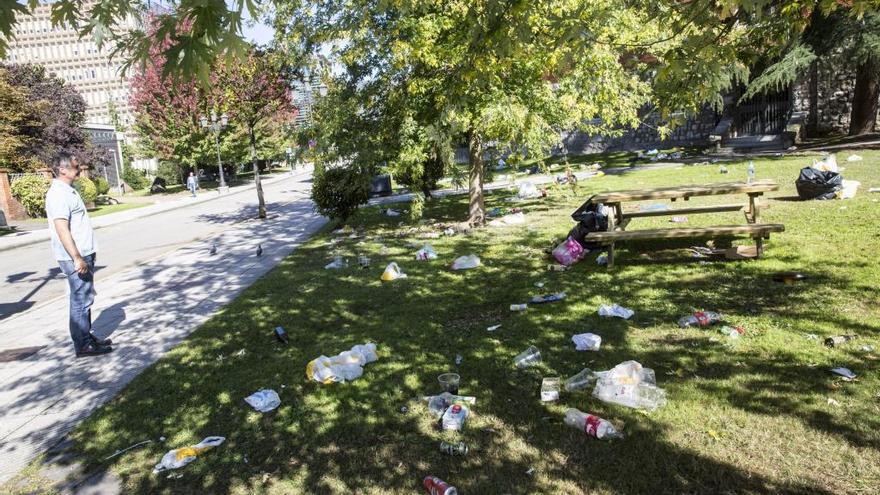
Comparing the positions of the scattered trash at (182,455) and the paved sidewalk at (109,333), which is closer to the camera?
the scattered trash at (182,455)

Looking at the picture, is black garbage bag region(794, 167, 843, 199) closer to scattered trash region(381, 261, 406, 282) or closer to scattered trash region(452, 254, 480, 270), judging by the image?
scattered trash region(452, 254, 480, 270)

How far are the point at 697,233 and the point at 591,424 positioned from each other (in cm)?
423

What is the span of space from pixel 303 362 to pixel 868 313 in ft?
16.4

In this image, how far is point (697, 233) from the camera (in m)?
6.98

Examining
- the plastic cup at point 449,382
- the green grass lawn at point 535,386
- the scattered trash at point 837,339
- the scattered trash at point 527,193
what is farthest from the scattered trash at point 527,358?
the scattered trash at point 527,193

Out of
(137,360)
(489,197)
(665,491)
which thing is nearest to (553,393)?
(665,491)

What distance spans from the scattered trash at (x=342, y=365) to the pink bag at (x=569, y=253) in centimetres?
362

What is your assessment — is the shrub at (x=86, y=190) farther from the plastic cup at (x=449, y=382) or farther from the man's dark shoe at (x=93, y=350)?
the plastic cup at (x=449, y=382)

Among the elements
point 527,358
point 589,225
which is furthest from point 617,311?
point 589,225

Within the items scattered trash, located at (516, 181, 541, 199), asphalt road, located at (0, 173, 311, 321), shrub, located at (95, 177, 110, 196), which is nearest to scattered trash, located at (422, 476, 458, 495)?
asphalt road, located at (0, 173, 311, 321)

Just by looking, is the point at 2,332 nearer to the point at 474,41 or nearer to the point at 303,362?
the point at 303,362

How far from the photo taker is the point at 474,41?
179 inches

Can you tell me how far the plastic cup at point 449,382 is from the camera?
14.0 feet

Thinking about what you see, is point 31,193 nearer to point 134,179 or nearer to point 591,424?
point 134,179
